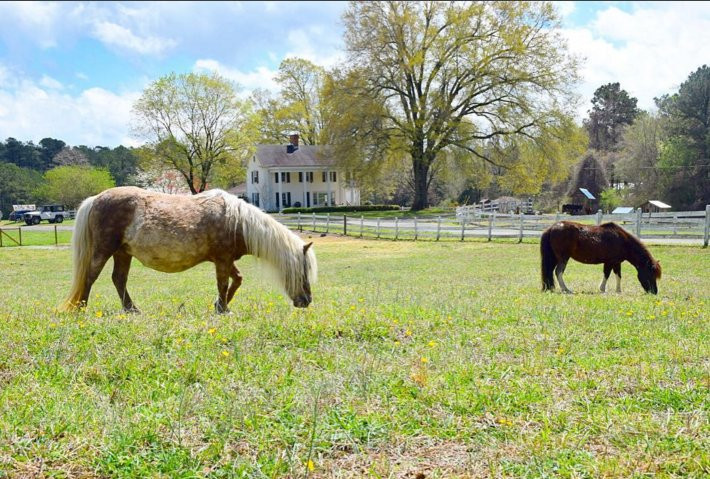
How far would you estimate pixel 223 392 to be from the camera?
361cm

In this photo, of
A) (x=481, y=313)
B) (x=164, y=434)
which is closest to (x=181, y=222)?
(x=481, y=313)

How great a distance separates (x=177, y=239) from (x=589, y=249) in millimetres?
8536

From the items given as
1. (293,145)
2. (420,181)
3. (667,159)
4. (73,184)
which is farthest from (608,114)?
(73,184)

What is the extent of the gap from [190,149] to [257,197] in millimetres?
11225

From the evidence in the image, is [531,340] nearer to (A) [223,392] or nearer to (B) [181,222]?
(A) [223,392]

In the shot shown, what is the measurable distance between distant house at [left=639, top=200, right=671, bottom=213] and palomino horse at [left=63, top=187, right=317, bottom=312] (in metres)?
43.9

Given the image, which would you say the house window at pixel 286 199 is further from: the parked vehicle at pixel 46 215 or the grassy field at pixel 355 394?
the grassy field at pixel 355 394

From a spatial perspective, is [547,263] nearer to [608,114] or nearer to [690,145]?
[690,145]

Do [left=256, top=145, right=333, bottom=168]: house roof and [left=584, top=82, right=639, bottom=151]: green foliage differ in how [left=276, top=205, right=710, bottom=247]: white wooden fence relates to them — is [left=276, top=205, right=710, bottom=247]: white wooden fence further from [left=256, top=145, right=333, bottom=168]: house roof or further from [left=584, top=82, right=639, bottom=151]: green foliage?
[left=584, top=82, right=639, bottom=151]: green foliage

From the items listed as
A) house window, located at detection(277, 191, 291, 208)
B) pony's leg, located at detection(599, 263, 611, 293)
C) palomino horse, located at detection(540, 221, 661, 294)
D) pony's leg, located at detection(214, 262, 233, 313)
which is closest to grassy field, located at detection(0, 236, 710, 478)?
pony's leg, located at detection(214, 262, 233, 313)

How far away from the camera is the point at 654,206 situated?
45.4 metres

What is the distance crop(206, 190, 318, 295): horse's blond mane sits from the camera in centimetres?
725

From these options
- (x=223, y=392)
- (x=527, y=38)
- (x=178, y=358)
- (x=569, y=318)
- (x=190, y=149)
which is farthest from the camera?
(x=190, y=149)

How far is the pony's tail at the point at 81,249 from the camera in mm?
7141
